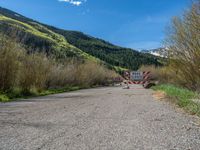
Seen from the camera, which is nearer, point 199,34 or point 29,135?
point 29,135

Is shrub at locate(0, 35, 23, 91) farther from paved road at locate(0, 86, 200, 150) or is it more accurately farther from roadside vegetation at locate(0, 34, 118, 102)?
paved road at locate(0, 86, 200, 150)

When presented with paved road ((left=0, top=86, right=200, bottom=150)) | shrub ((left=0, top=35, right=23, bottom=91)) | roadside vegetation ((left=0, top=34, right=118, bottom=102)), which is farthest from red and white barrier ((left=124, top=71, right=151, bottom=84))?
paved road ((left=0, top=86, right=200, bottom=150))

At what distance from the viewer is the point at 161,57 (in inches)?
993

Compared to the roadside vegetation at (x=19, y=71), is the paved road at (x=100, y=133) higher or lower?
lower

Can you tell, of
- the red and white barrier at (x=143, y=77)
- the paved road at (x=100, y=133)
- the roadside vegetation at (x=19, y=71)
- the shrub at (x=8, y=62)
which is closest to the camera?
the paved road at (x=100, y=133)

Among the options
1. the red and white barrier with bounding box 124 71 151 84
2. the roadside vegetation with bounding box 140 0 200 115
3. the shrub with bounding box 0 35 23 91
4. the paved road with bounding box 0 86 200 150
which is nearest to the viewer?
the paved road with bounding box 0 86 200 150

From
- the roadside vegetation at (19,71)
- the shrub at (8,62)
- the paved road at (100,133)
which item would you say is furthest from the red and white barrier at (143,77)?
the paved road at (100,133)

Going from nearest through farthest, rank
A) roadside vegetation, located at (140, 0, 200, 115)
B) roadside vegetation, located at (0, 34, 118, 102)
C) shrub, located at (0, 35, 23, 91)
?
roadside vegetation, located at (140, 0, 200, 115)
shrub, located at (0, 35, 23, 91)
roadside vegetation, located at (0, 34, 118, 102)

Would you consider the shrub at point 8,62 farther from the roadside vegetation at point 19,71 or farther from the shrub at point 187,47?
the shrub at point 187,47

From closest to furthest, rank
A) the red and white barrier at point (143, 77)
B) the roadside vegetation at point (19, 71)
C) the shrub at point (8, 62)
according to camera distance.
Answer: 1. the shrub at point (8, 62)
2. the roadside vegetation at point (19, 71)
3. the red and white barrier at point (143, 77)

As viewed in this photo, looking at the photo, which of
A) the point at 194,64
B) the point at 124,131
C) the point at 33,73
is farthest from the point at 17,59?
the point at 124,131

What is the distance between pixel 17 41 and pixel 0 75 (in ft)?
11.7

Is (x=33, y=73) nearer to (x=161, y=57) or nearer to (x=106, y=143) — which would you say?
(x=161, y=57)

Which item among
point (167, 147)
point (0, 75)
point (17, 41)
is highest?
point (17, 41)
